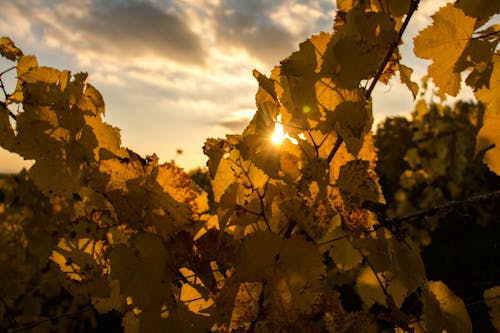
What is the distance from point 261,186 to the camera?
2.87ft

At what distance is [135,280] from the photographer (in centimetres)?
79

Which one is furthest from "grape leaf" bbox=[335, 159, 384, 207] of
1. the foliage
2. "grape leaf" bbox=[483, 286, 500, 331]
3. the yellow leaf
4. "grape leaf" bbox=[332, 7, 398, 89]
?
"grape leaf" bbox=[483, 286, 500, 331]

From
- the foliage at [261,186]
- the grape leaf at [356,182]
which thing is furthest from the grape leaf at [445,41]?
the grape leaf at [356,182]

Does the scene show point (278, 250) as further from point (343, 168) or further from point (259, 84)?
point (259, 84)

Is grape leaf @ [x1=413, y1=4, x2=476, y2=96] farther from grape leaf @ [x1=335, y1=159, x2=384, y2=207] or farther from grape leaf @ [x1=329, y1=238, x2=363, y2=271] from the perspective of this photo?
grape leaf @ [x1=329, y1=238, x2=363, y2=271]

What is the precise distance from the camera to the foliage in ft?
2.58

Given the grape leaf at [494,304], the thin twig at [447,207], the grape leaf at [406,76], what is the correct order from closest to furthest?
the grape leaf at [406,76], the thin twig at [447,207], the grape leaf at [494,304]

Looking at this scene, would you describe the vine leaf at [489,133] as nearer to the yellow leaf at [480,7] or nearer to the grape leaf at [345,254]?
the yellow leaf at [480,7]

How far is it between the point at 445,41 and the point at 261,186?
0.54 metres

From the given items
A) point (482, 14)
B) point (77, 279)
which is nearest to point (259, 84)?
point (482, 14)

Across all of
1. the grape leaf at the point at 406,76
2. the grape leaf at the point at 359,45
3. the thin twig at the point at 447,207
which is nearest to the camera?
the grape leaf at the point at 359,45

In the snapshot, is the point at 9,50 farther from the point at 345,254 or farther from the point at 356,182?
the point at 345,254

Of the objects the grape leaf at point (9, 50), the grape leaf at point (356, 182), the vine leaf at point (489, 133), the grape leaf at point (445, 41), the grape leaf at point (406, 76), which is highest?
the grape leaf at point (445, 41)

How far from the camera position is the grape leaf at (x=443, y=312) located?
980 mm
